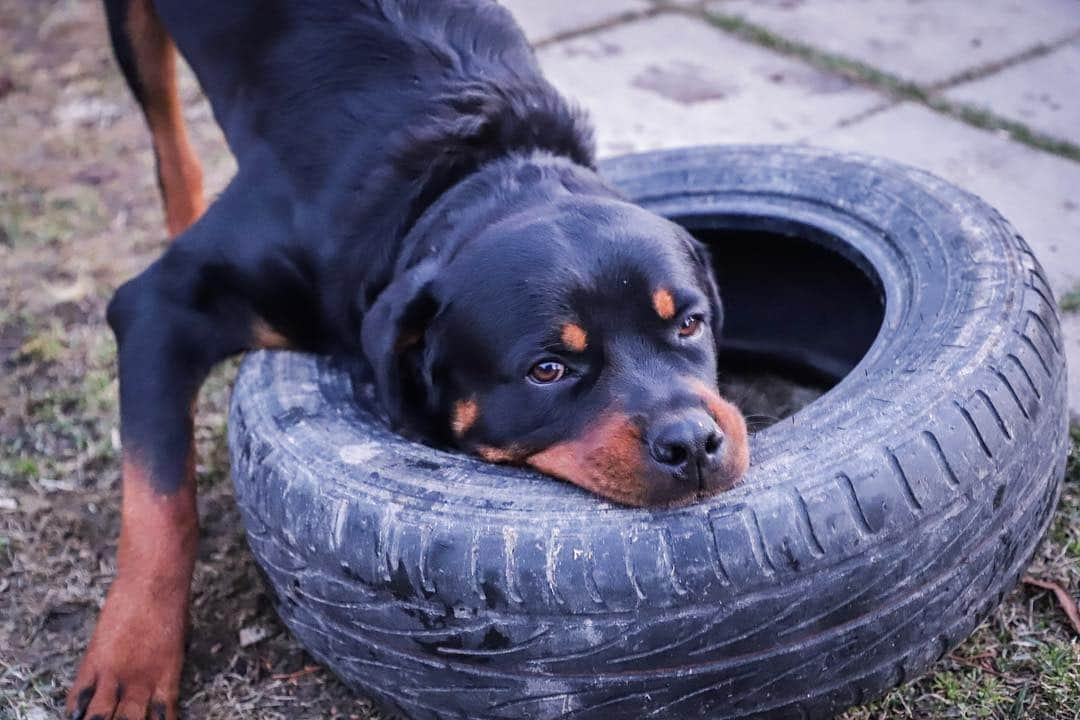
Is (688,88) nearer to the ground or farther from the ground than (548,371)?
nearer to the ground

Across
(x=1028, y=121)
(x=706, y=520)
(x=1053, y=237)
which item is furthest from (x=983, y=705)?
(x=1028, y=121)

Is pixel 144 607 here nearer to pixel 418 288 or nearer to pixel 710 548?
pixel 418 288

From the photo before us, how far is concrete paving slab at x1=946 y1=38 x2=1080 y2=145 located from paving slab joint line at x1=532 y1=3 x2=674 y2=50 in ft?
5.43

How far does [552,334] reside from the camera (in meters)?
2.19

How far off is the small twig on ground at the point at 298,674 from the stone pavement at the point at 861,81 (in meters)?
2.42

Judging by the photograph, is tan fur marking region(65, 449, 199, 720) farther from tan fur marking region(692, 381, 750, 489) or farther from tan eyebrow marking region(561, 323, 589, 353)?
tan fur marking region(692, 381, 750, 489)

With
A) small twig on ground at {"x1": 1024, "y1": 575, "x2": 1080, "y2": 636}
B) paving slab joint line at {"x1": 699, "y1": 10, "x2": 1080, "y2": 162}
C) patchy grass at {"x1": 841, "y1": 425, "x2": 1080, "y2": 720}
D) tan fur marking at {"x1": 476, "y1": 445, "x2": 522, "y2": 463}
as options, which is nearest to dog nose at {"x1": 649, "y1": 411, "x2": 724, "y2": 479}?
tan fur marking at {"x1": 476, "y1": 445, "x2": 522, "y2": 463}

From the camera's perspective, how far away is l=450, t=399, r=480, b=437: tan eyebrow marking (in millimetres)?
2355

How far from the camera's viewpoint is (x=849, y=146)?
433 cm

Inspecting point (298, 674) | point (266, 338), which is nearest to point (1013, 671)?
point (298, 674)

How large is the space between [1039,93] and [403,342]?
3.37 metres

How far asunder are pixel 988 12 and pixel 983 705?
407cm

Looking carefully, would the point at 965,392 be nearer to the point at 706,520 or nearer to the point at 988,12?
the point at 706,520

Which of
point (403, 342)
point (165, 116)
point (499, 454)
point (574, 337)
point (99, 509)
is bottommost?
point (99, 509)
